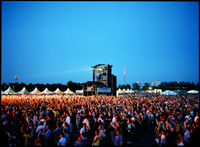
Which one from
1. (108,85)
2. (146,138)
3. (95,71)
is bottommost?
(146,138)

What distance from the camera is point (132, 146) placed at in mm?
7348

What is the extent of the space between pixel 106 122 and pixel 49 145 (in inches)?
159

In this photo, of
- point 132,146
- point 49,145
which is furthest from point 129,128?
point 49,145

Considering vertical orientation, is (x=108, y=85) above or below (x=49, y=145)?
above

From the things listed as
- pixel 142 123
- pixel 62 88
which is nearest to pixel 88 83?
pixel 142 123

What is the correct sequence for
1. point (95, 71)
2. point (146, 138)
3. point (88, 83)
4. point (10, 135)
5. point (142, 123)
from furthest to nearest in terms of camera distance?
point (95, 71) < point (88, 83) < point (142, 123) < point (146, 138) < point (10, 135)

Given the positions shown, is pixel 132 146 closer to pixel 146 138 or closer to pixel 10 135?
pixel 146 138

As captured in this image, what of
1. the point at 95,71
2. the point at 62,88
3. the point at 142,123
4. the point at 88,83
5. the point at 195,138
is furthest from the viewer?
the point at 62,88

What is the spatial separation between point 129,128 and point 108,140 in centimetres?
157

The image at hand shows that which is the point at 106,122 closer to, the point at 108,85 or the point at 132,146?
the point at 132,146

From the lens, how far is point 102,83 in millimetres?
38906

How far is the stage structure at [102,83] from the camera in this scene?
35909 mm

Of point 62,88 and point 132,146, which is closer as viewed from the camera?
point 132,146

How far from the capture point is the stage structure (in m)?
35.9
